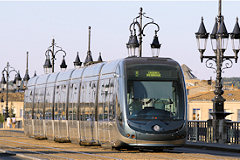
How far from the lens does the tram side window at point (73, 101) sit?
26391 millimetres

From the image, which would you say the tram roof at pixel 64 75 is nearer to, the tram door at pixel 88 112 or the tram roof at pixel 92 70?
the tram roof at pixel 92 70

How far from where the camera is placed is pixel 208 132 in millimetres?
29062

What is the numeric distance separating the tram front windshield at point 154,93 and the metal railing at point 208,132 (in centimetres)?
710

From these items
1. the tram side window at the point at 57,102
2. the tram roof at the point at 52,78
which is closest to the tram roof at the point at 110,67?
the tram side window at the point at 57,102

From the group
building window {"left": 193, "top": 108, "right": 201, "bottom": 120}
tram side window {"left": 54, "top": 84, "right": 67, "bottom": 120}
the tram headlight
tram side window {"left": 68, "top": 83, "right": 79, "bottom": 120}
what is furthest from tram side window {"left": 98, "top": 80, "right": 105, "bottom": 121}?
building window {"left": 193, "top": 108, "right": 201, "bottom": 120}

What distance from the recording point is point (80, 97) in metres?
25.8

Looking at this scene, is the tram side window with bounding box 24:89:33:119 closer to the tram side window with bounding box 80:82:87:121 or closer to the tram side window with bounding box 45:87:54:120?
the tram side window with bounding box 45:87:54:120

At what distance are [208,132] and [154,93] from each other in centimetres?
934

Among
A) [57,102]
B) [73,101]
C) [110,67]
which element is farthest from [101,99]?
[57,102]

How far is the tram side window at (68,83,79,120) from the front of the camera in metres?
26.4

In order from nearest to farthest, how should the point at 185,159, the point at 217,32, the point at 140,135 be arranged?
the point at 185,159
the point at 140,135
the point at 217,32

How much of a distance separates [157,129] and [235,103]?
69.0 metres

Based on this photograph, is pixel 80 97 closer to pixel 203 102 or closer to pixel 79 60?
pixel 79 60

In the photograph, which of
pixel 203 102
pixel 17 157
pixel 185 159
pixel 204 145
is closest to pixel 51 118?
pixel 204 145
